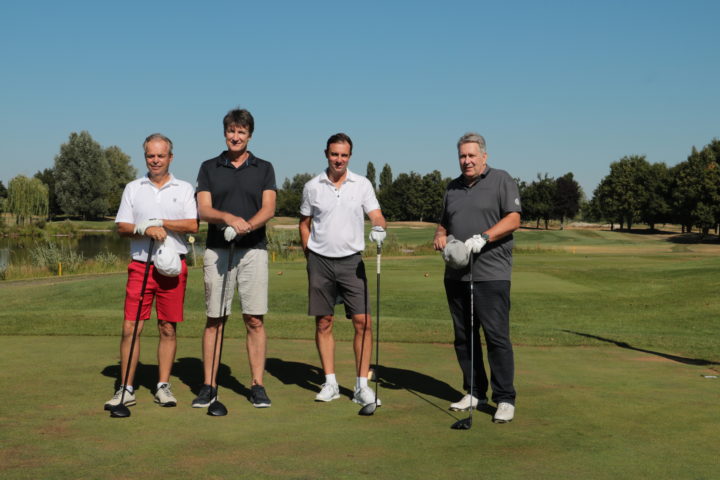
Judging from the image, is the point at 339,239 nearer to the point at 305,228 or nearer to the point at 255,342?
the point at 305,228

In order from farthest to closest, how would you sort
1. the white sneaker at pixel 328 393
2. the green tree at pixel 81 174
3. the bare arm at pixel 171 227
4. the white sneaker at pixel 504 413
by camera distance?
1. the green tree at pixel 81 174
2. the bare arm at pixel 171 227
3. the white sneaker at pixel 328 393
4. the white sneaker at pixel 504 413

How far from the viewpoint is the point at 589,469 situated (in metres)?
3.66

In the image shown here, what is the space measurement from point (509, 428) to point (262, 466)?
66.1 inches

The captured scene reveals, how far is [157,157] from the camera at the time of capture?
5449 mm

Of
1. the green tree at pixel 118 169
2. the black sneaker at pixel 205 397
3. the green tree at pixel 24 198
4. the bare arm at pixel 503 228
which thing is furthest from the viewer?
the green tree at pixel 118 169

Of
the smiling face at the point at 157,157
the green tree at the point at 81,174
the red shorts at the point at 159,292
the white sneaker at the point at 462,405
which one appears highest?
the green tree at the point at 81,174

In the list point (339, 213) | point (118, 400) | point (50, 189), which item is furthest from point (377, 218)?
point (50, 189)

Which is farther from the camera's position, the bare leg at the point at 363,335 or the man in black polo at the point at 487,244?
the bare leg at the point at 363,335

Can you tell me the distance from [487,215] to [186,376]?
2.93m

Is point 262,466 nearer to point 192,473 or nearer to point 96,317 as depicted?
point 192,473

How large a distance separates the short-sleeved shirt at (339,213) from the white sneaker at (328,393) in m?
1.00

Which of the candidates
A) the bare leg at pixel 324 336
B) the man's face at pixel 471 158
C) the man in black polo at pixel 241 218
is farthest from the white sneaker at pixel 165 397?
the man's face at pixel 471 158

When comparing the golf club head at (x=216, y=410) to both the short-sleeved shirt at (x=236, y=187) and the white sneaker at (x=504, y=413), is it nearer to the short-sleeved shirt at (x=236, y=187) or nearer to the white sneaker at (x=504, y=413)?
the short-sleeved shirt at (x=236, y=187)

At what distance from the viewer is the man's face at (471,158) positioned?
210 inches
